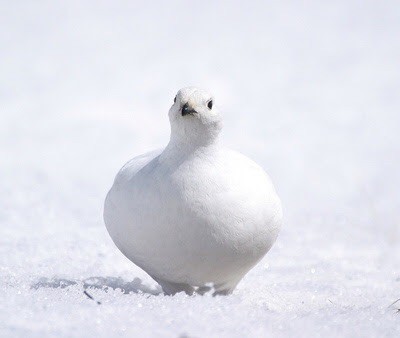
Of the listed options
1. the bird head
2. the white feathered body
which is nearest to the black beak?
the bird head

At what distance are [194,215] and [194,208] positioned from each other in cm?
3

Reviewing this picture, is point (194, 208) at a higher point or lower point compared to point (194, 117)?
lower

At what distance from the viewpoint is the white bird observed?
3.26 meters

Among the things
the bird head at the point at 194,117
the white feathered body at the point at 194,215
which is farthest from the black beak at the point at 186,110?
the white feathered body at the point at 194,215

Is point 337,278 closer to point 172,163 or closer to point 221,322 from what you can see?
point 172,163

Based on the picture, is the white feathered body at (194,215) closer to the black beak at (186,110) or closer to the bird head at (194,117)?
the bird head at (194,117)

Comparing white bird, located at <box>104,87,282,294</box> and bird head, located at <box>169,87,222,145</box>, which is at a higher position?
bird head, located at <box>169,87,222,145</box>

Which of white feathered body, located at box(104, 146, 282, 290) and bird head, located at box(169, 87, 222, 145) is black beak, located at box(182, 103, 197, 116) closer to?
bird head, located at box(169, 87, 222, 145)

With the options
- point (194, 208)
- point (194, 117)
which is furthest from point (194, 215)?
point (194, 117)

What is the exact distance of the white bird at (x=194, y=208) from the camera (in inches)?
128

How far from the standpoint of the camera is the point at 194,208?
3.24 m

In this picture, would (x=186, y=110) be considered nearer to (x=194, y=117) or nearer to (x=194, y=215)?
(x=194, y=117)

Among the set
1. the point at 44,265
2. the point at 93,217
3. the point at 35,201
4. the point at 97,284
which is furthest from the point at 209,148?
the point at 35,201

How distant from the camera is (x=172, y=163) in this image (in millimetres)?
3367
